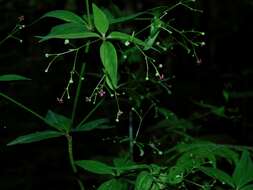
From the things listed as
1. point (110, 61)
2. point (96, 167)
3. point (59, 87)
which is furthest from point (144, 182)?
point (59, 87)

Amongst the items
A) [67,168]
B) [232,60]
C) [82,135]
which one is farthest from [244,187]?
[232,60]

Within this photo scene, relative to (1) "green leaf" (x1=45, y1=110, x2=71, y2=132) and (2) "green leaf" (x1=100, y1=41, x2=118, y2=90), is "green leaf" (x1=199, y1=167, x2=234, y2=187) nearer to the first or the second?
(2) "green leaf" (x1=100, y1=41, x2=118, y2=90)

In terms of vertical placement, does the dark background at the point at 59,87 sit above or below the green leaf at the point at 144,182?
below

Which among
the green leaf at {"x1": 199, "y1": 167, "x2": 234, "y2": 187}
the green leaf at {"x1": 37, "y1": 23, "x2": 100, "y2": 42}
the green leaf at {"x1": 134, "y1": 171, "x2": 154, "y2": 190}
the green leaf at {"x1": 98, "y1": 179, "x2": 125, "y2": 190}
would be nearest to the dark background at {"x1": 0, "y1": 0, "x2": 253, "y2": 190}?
the green leaf at {"x1": 37, "y1": 23, "x2": 100, "y2": 42}

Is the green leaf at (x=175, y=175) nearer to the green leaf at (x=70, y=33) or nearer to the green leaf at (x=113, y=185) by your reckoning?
the green leaf at (x=113, y=185)

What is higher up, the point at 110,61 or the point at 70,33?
the point at 70,33

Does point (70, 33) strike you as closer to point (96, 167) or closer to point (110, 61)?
point (110, 61)

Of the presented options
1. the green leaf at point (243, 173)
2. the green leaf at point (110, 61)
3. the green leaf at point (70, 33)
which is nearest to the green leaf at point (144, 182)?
the green leaf at point (110, 61)
